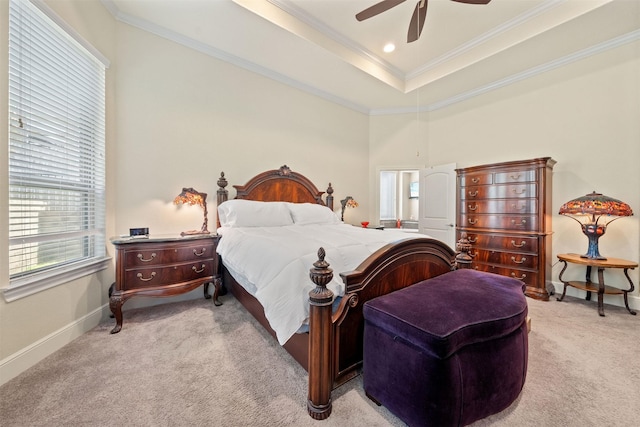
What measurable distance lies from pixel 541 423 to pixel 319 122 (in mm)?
4303

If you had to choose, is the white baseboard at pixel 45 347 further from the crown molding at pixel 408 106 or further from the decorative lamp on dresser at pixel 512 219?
the decorative lamp on dresser at pixel 512 219

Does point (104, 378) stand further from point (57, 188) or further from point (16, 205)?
point (57, 188)

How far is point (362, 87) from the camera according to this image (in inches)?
162

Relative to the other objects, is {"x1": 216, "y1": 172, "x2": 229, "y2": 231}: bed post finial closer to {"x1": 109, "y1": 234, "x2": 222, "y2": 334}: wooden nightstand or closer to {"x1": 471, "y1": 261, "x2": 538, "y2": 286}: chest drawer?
{"x1": 109, "y1": 234, "x2": 222, "y2": 334}: wooden nightstand

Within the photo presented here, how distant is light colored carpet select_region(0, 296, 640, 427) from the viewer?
4.28 ft

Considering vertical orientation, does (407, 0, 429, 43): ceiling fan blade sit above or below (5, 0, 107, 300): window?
above

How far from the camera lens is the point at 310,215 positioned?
11.4 ft

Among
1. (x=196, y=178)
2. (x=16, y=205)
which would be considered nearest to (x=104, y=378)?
(x=16, y=205)

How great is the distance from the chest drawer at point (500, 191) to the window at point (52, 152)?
466cm

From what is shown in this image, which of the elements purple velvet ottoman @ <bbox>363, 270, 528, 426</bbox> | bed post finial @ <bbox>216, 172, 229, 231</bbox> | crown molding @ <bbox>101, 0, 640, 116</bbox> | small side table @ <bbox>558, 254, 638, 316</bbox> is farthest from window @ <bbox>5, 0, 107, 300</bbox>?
small side table @ <bbox>558, 254, 638, 316</bbox>

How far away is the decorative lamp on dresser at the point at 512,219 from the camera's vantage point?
3076 millimetres

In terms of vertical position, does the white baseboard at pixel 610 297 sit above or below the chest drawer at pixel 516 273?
below

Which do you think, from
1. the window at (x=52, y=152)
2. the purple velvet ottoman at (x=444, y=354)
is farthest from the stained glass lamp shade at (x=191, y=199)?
the purple velvet ottoman at (x=444, y=354)

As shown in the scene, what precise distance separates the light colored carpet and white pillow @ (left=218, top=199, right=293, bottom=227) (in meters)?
1.17
